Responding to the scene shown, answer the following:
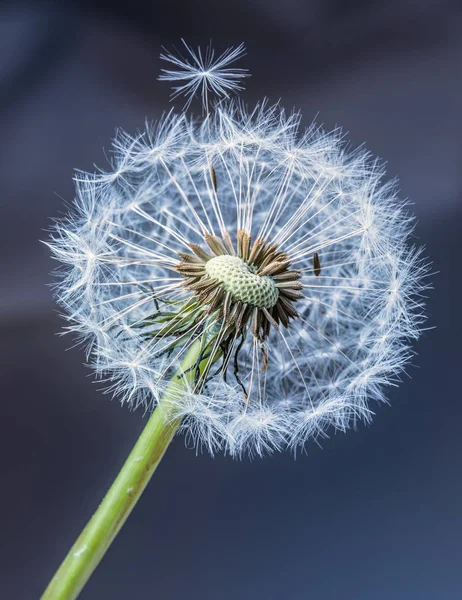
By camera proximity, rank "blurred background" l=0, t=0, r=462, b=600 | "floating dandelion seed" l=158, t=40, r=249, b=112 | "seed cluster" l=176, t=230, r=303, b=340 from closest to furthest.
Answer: "seed cluster" l=176, t=230, r=303, b=340, "floating dandelion seed" l=158, t=40, r=249, b=112, "blurred background" l=0, t=0, r=462, b=600

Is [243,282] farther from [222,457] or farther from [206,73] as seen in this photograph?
[222,457]

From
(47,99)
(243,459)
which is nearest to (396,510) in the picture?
(243,459)

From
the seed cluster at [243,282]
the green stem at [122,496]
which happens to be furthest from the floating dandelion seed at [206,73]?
the green stem at [122,496]

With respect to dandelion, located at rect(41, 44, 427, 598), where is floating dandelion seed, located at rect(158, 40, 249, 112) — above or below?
above

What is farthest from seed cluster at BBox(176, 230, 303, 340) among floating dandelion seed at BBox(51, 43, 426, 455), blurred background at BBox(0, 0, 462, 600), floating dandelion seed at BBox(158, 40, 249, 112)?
blurred background at BBox(0, 0, 462, 600)

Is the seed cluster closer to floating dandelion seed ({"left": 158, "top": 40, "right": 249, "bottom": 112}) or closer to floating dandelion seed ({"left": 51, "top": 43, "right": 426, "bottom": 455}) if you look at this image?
floating dandelion seed ({"left": 51, "top": 43, "right": 426, "bottom": 455})

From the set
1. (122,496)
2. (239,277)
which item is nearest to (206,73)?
(239,277)

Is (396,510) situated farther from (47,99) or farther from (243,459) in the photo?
(47,99)
